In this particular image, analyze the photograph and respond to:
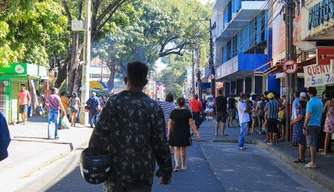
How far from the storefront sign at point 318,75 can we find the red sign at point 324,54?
301mm

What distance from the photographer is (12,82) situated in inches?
776

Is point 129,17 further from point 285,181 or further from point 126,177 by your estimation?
point 126,177

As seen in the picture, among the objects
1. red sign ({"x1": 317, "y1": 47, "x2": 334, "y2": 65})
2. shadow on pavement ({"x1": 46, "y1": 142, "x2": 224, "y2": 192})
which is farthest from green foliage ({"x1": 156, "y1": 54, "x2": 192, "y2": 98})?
shadow on pavement ({"x1": 46, "y1": 142, "x2": 224, "y2": 192})

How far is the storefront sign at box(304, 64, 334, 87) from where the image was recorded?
40.5ft

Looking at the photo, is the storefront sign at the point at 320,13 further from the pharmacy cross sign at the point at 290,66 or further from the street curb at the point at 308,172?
the pharmacy cross sign at the point at 290,66

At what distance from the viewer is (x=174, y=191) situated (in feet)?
23.6

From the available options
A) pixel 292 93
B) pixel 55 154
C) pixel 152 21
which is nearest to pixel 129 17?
pixel 292 93

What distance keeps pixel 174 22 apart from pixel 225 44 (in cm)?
575

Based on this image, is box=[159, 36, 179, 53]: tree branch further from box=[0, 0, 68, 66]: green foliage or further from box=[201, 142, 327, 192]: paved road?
box=[201, 142, 327, 192]: paved road

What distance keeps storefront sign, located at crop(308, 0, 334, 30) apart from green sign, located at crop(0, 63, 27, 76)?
1242cm

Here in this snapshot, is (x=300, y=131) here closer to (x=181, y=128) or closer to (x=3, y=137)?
(x=181, y=128)

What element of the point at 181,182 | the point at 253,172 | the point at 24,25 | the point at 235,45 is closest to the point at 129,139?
the point at 181,182

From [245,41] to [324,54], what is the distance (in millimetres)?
21047

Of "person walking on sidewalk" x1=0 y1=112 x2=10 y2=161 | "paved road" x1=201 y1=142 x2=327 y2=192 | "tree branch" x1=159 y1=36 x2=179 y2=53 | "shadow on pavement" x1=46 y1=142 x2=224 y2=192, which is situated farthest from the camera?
"tree branch" x1=159 y1=36 x2=179 y2=53
